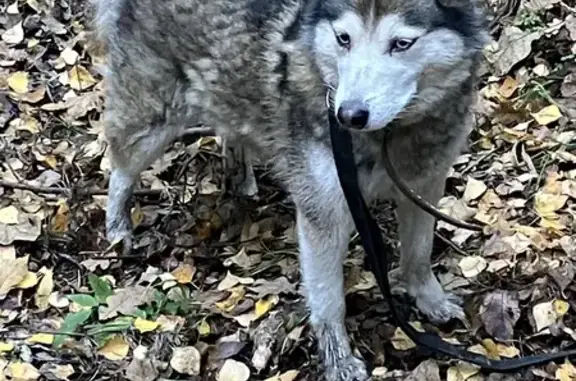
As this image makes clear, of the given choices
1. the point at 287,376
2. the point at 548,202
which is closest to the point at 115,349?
the point at 287,376

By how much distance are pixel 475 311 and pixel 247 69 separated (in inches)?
48.9

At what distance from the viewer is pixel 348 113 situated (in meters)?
3.04

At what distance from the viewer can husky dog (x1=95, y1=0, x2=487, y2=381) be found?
3.13 metres

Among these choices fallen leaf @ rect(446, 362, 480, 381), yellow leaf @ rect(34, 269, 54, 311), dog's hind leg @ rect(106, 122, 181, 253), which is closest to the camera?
fallen leaf @ rect(446, 362, 480, 381)

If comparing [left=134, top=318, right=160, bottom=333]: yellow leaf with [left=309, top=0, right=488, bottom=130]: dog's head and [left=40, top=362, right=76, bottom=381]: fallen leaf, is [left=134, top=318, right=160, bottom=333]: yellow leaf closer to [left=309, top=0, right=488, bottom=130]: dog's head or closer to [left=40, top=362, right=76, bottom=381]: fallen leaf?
[left=40, top=362, right=76, bottom=381]: fallen leaf

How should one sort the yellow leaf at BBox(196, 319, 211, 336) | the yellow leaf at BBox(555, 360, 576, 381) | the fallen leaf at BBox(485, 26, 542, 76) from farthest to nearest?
the fallen leaf at BBox(485, 26, 542, 76)
the yellow leaf at BBox(196, 319, 211, 336)
the yellow leaf at BBox(555, 360, 576, 381)

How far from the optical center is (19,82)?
5879mm

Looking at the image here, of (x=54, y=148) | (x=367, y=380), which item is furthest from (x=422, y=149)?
(x=54, y=148)

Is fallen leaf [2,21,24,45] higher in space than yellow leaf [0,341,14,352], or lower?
lower

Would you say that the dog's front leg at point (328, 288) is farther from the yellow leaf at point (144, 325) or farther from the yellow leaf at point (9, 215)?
the yellow leaf at point (9, 215)

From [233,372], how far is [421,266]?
0.82 meters

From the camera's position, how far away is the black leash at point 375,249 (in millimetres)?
3457

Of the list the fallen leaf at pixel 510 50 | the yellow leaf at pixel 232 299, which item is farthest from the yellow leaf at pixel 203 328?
the fallen leaf at pixel 510 50

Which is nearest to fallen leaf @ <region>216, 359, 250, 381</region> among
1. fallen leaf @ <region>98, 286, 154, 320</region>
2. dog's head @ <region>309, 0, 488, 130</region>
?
fallen leaf @ <region>98, 286, 154, 320</region>
